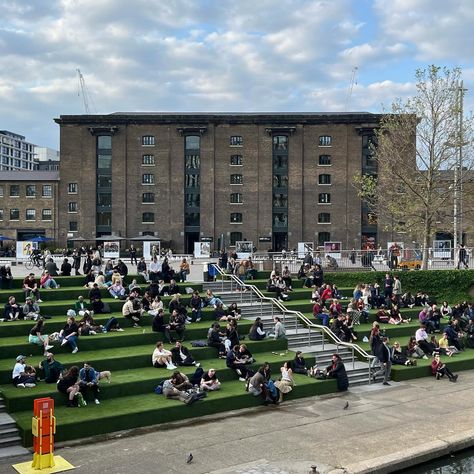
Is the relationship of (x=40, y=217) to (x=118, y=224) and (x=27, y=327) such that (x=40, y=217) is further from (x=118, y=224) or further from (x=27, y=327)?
(x=27, y=327)

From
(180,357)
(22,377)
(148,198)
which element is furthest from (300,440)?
(148,198)

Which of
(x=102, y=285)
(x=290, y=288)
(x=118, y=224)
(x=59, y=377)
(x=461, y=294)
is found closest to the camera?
(x=59, y=377)

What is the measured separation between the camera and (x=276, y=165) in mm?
68062

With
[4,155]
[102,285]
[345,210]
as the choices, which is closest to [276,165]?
[345,210]

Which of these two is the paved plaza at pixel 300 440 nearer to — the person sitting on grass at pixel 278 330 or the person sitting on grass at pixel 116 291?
the person sitting on grass at pixel 278 330

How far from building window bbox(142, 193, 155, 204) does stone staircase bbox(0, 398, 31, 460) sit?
53.9 metres

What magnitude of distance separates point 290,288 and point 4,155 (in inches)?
5734

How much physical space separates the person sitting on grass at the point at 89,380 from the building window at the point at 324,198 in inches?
2125

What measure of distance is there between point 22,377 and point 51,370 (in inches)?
29.9

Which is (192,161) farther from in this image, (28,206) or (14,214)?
(14,214)

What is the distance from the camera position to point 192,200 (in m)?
68.2

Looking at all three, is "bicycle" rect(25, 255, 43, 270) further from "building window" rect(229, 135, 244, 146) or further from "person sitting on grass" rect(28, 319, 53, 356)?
"building window" rect(229, 135, 244, 146)

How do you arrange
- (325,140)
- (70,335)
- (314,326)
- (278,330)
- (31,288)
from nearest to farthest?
(70,335)
(278,330)
(314,326)
(31,288)
(325,140)

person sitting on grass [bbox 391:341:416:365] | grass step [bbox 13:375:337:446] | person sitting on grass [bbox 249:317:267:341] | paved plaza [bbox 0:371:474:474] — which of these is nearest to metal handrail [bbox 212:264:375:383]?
person sitting on grass [bbox 391:341:416:365]
